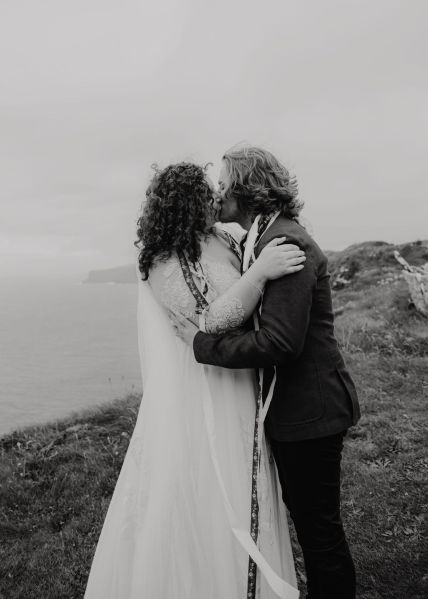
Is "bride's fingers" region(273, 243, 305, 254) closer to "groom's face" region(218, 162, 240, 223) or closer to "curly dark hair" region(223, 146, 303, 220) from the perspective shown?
"curly dark hair" region(223, 146, 303, 220)

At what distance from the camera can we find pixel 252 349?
2531mm

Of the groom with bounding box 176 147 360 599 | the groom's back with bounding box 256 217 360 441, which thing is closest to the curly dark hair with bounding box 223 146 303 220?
the groom with bounding box 176 147 360 599

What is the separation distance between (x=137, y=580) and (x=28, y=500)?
116 inches

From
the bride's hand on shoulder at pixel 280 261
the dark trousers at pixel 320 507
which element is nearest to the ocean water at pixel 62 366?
the dark trousers at pixel 320 507

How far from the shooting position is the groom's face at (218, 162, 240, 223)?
2.89 metres

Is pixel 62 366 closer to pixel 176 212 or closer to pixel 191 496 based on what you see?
pixel 191 496

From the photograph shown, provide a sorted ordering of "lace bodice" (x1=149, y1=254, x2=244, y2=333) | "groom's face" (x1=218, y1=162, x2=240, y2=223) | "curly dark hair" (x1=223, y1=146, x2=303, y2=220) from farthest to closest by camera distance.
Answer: "lace bodice" (x1=149, y1=254, x2=244, y2=333), "groom's face" (x1=218, y1=162, x2=240, y2=223), "curly dark hair" (x1=223, y1=146, x2=303, y2=220)

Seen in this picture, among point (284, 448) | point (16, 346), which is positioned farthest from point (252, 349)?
point (16, 346)

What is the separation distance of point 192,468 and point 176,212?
167 cm

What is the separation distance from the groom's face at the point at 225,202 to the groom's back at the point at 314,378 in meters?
0.31

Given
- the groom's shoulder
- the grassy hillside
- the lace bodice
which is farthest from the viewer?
the grassy hillside

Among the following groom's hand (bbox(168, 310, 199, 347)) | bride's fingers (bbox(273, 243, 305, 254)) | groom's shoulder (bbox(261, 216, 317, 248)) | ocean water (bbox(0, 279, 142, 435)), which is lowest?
ocean water (bbox(0, 279, 142, 435))

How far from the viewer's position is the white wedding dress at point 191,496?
9.89ft

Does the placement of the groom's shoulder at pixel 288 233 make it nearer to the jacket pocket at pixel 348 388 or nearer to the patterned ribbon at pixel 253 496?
the patterned ribbon at pixel 253 496
